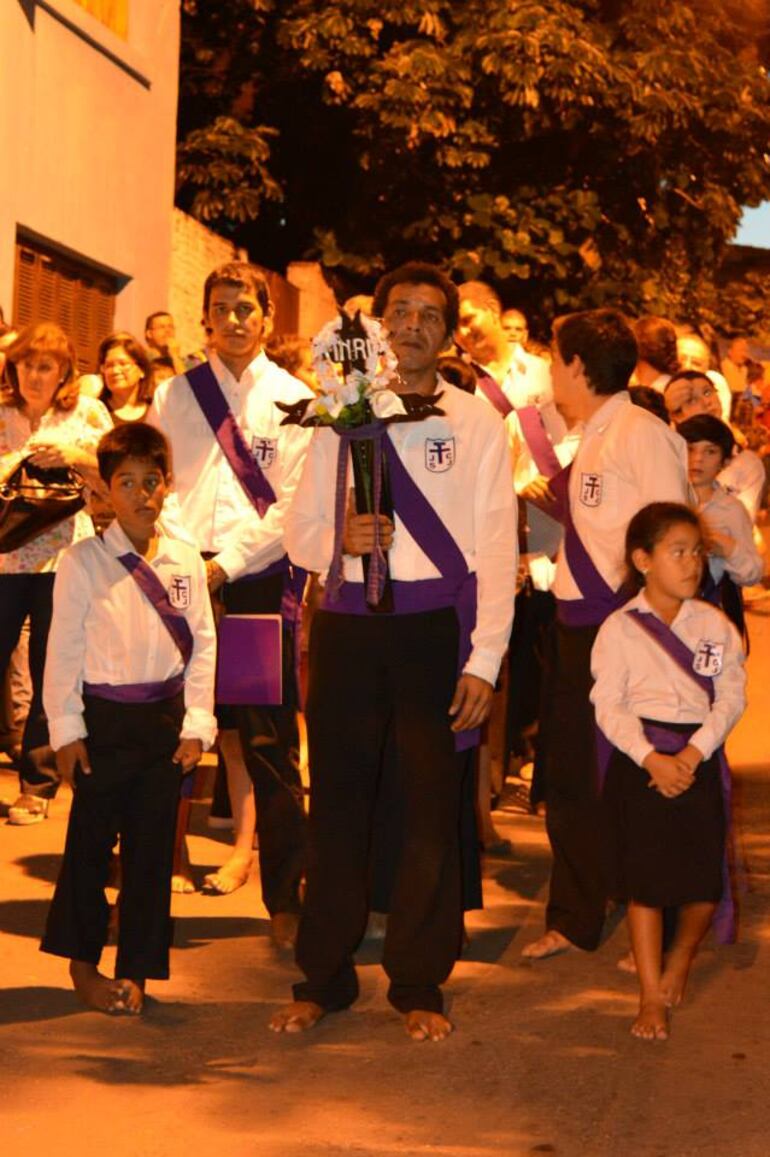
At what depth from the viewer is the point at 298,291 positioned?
26531 millimetres

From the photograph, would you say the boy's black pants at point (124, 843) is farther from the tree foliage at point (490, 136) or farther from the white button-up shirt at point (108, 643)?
the tree foliage at point (490, 136)

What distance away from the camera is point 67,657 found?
6.63m

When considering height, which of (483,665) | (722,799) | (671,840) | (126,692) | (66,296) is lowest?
(671,840)

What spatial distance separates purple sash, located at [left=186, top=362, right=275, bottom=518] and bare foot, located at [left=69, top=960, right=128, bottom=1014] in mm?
1784

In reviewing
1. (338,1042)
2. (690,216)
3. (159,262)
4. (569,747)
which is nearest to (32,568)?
(569,747)

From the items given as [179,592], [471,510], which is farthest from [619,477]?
[179,592]

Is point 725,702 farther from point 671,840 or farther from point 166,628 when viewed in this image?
point 166,628

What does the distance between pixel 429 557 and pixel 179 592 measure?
89 cm

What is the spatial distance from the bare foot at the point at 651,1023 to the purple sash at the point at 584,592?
53.4 inches

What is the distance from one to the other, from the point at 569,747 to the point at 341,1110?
211 cm

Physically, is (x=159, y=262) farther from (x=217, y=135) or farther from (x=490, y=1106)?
(x=490, y=1106)

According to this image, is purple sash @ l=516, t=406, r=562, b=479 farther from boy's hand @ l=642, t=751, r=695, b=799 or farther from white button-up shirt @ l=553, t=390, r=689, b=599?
boy's hand @ l=642, t=751, r=695, b=799

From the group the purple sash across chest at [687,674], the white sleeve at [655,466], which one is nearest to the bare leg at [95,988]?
the purple sash across chest at [687,674]

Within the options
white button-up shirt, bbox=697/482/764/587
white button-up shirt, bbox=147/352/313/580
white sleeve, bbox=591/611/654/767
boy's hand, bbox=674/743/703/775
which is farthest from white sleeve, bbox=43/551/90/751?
white button-up shirt, bbox=697/482/764/587
